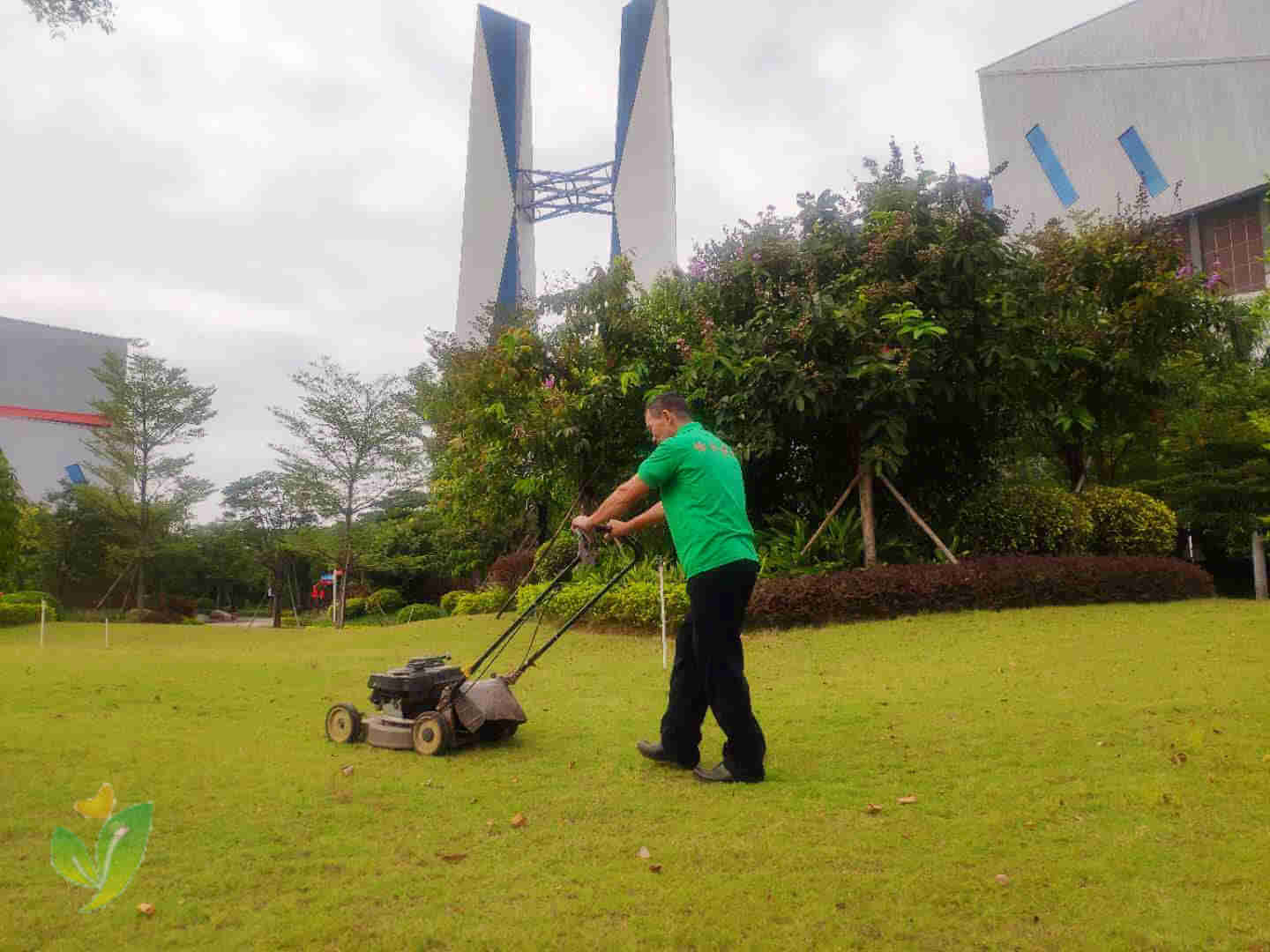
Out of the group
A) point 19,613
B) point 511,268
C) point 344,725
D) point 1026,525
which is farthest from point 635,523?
point 511,268

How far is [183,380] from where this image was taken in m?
30.5

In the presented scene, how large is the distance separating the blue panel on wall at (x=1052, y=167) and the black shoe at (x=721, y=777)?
35944 mm

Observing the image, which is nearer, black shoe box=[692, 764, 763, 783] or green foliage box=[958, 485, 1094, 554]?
black shoe box=[692, 764, 763, 783]

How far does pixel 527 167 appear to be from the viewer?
43.1 meters

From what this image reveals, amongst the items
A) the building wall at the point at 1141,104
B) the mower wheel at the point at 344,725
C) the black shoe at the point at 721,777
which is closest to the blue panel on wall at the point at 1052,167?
the building wall at the point at 1141,104

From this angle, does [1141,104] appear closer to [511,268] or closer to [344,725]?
[511,268]

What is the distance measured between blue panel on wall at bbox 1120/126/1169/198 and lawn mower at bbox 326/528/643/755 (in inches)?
1301

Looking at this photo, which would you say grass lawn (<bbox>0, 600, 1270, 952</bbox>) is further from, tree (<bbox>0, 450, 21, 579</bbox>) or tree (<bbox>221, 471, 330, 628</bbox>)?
tree (<bbox>221, 471, 330, 628</bbox>)

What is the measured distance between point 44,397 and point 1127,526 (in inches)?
2088

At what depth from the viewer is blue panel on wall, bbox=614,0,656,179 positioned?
3859cm

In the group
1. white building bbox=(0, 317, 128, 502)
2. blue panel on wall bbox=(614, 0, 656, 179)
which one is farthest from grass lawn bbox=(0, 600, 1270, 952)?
white building bbox=(0, 317, 128, 502)

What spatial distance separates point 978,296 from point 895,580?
3725mm

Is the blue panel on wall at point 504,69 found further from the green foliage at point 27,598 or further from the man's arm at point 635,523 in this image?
the man's arm at point 635,523

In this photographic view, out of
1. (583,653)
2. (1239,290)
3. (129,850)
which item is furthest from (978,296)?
(1239,290)
